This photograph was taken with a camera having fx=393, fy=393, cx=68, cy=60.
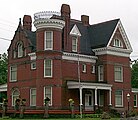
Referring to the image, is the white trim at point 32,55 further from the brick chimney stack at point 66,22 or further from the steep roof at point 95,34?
the steep roof at point 95,34

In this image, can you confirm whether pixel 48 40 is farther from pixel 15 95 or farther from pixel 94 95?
pixel 15 95

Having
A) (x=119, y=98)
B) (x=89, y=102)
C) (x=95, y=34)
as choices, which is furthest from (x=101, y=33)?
(x=89, y=102)

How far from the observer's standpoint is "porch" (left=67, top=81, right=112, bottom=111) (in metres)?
48.6

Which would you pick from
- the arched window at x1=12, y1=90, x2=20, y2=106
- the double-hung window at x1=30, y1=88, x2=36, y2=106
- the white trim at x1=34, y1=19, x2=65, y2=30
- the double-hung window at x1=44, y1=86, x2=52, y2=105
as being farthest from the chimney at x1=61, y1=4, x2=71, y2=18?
the arched window at x1=12, y1=90, x2=20, y2=106

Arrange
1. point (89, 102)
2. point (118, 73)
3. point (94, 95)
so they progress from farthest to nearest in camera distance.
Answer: point (118, 73) < point (89, 102) < point (94, 95)

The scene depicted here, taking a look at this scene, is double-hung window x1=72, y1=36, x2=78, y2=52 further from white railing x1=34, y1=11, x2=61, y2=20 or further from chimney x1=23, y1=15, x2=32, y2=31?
chimney x1=23, y1=15, x2=32, y2=31

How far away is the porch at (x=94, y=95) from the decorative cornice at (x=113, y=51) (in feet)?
15.1

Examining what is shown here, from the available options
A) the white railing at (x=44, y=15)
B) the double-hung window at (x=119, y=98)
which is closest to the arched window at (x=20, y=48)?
the white railing at (x=44, y=15)

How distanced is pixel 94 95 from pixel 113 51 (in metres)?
6.55

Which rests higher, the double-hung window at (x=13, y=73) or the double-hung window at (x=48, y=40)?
the double-hung window at (x=48, y=40)

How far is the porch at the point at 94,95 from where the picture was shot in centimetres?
4856

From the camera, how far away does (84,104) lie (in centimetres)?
5116

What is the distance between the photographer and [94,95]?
51.6 m

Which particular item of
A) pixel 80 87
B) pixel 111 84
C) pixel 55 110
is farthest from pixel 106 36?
pixel 55 110
